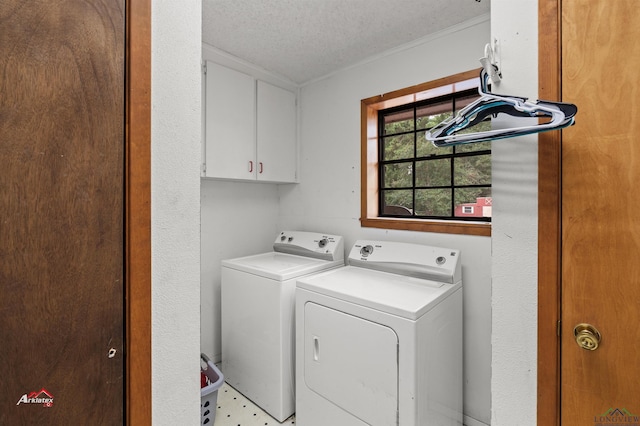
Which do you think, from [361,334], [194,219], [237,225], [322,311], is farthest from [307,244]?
[194,219]

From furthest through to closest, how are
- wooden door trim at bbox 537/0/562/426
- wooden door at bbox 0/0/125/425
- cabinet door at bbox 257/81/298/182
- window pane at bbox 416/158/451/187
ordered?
cabinet door at bbox 257/81/298/182 < window pane at bbox 416/158/451/187 < wooden door trim at bbox 537/0/562/426 < wooden door at bbox 0/0/125/425

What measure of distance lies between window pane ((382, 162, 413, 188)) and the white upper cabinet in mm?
898

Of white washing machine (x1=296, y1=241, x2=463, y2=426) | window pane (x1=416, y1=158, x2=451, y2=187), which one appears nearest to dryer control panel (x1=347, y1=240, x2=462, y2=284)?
white washing machine (x1=296, y1=241, x2=463, y2=426)

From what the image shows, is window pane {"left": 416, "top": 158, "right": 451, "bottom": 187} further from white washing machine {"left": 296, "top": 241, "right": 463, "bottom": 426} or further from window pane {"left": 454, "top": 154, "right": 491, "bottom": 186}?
white washing machine {"left": 296, "top": 241, "right": 463, "bottom": 426}

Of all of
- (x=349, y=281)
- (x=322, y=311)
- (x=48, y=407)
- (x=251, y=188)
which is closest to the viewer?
(x=48, y=407)

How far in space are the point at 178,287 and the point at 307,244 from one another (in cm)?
183

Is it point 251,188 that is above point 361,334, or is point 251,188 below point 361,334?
above

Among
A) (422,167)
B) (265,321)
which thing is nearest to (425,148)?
(422,167)

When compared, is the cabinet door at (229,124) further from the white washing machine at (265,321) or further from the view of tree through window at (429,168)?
the view of tree through window at (429,168)

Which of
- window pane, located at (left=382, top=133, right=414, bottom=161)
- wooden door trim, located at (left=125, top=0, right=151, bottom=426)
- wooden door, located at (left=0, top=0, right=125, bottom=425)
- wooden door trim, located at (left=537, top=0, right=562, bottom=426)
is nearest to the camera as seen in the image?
wooden door, located at (left=0, top=0, right=125, bottom=425)

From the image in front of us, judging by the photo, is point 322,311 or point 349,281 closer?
point 322,311

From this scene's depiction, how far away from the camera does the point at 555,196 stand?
827 mm

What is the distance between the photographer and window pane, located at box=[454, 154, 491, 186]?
6.65ft

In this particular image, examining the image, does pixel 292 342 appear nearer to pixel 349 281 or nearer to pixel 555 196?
pixel 349 281
